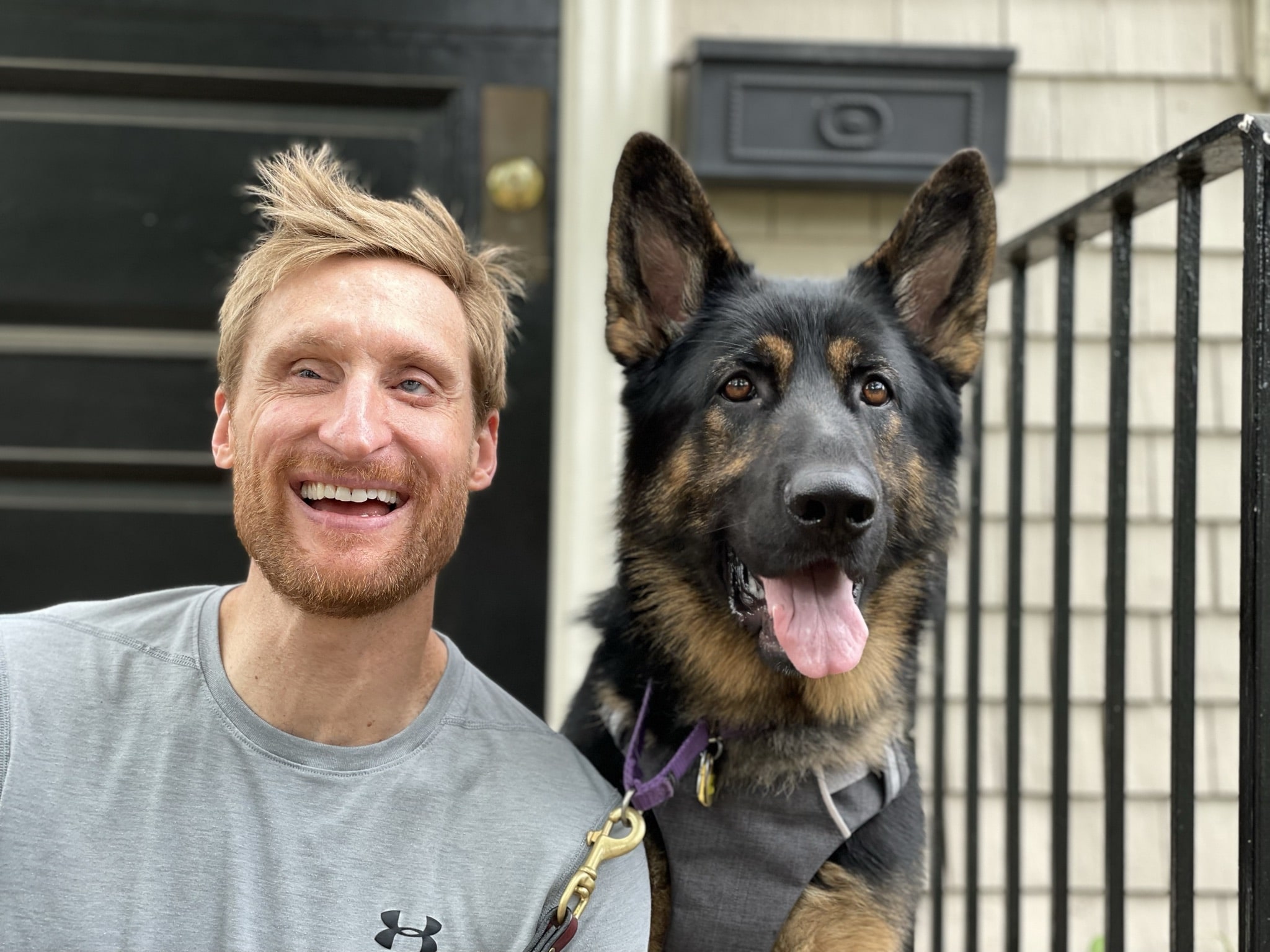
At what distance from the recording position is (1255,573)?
158 centimetres

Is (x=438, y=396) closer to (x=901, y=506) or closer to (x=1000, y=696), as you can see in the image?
(x=901, y=506)

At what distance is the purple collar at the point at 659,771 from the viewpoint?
6.19 ft

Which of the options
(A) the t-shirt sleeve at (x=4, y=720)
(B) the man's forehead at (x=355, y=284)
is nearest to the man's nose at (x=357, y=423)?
(B) the man's forehead at (x=355, y=284)

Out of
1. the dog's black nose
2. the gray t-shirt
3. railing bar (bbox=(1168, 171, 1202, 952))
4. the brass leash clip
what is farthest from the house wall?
the gray t-shirt

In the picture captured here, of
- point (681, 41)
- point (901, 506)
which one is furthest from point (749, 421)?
point (681, 41)

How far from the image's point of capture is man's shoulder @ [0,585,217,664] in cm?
167

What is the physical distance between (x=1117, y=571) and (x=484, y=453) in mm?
1101

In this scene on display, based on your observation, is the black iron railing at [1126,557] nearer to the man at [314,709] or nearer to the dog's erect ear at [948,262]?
the dog's erect ear at [948,262]

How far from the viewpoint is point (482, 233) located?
3227 millimetres

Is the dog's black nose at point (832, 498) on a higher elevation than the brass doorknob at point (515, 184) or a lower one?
lower

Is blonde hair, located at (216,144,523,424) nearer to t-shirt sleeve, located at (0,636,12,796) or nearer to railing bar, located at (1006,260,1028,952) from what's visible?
t-shirt sleeve, located at (0,636,12,796)

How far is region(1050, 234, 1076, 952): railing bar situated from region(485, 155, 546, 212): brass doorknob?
145 cm

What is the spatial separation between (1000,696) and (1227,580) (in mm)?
679

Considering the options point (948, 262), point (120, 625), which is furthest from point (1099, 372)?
point (120, 625)
